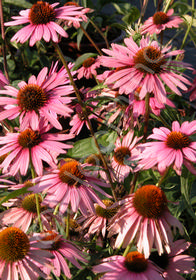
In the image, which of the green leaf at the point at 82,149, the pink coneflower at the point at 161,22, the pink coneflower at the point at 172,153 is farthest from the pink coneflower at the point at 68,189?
the pink coneflower at the point at 161,22

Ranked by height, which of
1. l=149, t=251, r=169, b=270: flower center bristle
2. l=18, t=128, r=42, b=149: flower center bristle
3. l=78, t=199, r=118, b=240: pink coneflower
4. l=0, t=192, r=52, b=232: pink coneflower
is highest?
l=18, t=128, r=42, b=149: flower center bristle

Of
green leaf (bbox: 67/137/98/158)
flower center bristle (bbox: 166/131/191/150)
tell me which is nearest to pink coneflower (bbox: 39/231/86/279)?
flower center bristle (bbox: 166/131/191/150)

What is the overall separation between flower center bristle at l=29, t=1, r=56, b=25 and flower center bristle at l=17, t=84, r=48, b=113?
0.12 metres

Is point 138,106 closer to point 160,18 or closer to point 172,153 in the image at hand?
point 172,153

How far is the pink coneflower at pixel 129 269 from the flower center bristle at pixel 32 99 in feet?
0.92

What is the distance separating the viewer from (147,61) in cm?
→ 68

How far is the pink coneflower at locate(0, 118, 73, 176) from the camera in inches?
25.6

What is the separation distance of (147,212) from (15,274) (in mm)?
224

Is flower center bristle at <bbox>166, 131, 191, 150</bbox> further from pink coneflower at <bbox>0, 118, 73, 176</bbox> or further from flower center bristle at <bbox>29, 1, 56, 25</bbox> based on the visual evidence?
flower center bristle at <bbox>29, 1, 56, 25</bbox>

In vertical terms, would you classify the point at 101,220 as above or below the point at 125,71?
below

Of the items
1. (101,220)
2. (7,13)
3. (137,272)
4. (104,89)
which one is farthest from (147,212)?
(7,13)

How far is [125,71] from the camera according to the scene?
67 centimetres

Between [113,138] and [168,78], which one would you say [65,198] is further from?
[113,138]

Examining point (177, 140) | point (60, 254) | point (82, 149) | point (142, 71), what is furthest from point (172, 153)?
point (82, 149)
